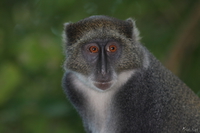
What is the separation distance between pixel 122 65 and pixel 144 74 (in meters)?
0.34

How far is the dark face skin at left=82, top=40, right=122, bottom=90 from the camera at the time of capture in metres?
5.59

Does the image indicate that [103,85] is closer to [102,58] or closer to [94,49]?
[102,58]

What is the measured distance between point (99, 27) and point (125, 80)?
807 mm

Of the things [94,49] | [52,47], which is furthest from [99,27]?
[52,47]

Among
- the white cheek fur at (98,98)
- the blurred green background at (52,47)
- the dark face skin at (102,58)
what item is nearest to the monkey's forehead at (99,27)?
the dark face skin at (102,58)

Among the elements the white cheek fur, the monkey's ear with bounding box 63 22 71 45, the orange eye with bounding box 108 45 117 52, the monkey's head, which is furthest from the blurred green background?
the orange eye with bounding box 108 45 117 52

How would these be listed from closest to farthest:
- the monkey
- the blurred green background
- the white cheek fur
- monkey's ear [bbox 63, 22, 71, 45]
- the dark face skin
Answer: the dark face skin, the monkey, the white cheek fur, monkey's ear [bbox 63, 22, 71, 45], the blurred green background

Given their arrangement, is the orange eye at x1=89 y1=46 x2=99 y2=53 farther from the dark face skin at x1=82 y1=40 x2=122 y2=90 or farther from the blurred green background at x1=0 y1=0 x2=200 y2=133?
the blurred green background at x1=0 y1=0 x2=200 y2=133

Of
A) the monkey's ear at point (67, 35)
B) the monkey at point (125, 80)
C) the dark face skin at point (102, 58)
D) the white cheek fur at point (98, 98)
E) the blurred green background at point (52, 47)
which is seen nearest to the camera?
the dark face skin at point (102, 58)

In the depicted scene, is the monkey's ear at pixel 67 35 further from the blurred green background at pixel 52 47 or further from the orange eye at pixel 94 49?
the blurred green background at pixel 52 47

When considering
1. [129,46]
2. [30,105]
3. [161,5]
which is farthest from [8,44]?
[129,46]

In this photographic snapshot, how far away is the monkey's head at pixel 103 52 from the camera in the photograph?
566 centimetres

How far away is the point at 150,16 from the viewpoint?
35.7 feet

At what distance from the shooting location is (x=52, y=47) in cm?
832
